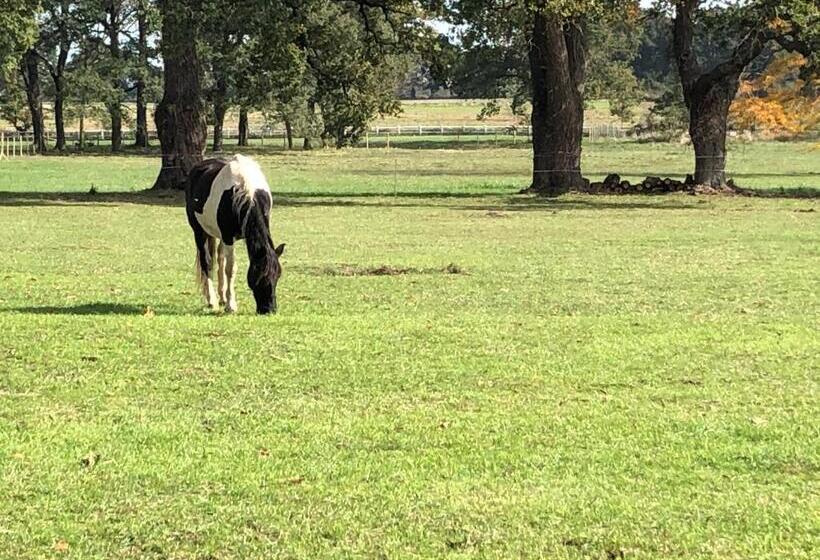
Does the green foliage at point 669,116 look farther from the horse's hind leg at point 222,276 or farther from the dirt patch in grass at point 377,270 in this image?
the horse's hind leg at point 222,276

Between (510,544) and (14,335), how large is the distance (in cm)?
668

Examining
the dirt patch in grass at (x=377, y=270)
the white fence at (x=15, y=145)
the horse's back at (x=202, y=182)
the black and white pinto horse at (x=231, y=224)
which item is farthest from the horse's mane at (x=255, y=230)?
the white fence at (x=15, y=145)

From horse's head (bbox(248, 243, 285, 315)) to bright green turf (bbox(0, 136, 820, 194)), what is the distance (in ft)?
87.0

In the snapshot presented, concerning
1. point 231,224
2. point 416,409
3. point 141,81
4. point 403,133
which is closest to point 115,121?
point 141,81

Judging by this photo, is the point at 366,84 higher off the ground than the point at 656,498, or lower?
higher

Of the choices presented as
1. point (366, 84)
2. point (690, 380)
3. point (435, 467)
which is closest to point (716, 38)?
point (366, 84)

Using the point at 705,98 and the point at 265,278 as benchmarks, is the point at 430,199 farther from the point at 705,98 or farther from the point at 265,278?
the point at 265,278

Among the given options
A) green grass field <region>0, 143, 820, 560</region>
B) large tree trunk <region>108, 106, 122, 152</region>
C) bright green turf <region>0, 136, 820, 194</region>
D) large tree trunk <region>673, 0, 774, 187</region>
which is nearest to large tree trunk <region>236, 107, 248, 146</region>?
bright green turf <region>0, 136, 820, 194</region>

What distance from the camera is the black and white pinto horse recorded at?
1223cm

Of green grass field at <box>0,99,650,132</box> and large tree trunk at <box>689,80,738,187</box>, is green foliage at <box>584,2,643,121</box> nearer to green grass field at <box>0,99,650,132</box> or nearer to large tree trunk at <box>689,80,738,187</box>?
green grass field at <box>0,99,650,132</box>

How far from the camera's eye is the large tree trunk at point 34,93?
266 ft

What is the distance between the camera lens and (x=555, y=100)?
1453 inches

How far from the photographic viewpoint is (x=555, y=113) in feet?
122

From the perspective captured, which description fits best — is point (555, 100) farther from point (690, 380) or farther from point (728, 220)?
point (690, 380)
